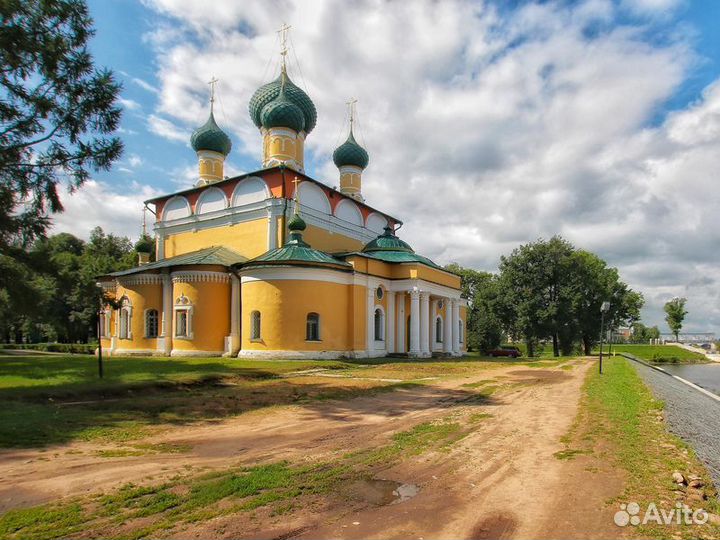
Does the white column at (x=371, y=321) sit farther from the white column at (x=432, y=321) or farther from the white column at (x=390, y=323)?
the white column at (x=432, y=321)

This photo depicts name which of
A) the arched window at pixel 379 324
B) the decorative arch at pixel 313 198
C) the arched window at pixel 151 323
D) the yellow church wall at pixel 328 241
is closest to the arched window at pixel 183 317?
the arched window at pixel 151 323

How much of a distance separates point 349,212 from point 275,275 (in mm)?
12238

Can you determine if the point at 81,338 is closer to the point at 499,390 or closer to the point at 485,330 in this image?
the point at 485,330

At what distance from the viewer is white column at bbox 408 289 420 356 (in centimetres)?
3080

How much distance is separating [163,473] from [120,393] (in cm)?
756

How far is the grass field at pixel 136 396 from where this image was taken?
27.6ft

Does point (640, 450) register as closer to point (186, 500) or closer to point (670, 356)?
point (186, 500)

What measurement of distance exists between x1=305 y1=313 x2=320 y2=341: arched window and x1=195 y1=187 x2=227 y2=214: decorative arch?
38.0 ft

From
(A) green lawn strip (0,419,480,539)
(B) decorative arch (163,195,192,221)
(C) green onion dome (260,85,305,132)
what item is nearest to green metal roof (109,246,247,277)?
(B) decorative arch (163,195,192,221)

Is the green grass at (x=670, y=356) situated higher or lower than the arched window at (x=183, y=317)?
lower

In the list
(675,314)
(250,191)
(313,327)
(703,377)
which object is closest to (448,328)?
(313,327)

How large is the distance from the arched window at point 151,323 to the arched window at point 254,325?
7090 millimetres

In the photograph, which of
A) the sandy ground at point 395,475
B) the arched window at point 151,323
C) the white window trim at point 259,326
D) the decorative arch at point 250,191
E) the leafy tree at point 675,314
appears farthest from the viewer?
the leafy tree at point 675,314

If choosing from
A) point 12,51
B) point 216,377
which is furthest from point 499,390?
point 12,51
